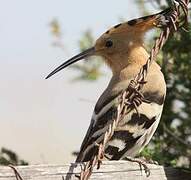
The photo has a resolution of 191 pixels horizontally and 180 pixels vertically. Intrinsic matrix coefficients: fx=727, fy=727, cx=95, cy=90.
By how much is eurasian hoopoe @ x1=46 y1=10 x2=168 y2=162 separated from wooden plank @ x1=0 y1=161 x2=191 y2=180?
0.32 meters

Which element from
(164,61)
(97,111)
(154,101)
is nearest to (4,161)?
(97,111)

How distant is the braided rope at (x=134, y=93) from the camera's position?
1.46m

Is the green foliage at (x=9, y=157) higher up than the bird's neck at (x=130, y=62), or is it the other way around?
the bird's neck at (x=130, y=62)

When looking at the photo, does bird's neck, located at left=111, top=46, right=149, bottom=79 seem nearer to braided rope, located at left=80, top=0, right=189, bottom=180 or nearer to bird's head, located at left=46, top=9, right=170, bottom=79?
bird's head, located at left=46, top=9, right=170, bottom=79

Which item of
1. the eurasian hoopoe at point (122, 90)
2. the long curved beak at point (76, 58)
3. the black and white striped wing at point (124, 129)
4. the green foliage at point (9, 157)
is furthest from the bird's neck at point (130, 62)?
the green foliage at point (9, 157)

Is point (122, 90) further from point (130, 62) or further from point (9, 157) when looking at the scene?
point (9, 157)

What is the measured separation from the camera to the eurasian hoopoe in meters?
2.31

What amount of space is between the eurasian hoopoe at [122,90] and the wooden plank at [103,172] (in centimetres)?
32

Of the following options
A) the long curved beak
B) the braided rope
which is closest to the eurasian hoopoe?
the long curved beak

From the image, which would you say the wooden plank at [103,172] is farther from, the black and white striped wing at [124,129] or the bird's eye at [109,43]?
the bird's eye at [109,43]

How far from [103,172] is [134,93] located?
206 millimetres

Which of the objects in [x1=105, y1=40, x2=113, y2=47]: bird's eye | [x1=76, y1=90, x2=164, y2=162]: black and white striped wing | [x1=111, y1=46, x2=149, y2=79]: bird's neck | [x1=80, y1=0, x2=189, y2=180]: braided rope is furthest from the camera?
[x1=105, y1=40, x2=113, y2=47]: bird's eye

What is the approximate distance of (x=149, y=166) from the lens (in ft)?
5.85

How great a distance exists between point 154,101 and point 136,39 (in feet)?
1.44
